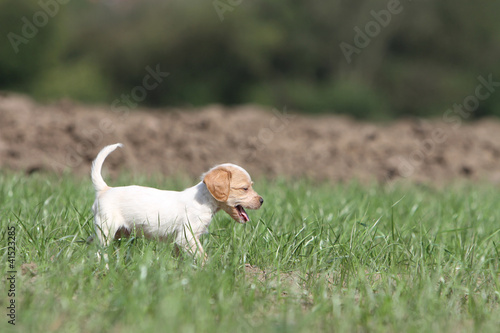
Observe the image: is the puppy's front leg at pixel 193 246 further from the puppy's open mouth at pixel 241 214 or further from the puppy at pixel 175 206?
the puppy's open mouth at pixel 241 214

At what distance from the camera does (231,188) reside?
3822mm

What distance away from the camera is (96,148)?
341 inches

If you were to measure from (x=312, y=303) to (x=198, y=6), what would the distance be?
21018mm

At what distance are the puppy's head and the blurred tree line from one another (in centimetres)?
1686

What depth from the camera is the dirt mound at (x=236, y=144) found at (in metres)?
8.76

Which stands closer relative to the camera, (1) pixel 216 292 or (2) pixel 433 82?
(1) pixel 216 292

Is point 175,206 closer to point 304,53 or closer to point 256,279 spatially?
point 256,279

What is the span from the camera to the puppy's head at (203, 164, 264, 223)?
3.76m

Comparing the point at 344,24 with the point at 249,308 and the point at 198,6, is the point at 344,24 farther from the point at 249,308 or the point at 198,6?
the point at 249,308

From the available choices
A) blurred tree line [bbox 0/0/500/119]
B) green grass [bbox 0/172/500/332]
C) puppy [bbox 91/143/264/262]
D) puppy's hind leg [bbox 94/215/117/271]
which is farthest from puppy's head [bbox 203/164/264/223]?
blurred tree line [bbox 0/0/500/119]

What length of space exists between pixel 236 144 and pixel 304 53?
13030mm

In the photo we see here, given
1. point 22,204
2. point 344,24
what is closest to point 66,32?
point 344,24

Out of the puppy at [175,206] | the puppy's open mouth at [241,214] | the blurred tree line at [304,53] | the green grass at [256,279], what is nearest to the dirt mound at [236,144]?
the green grass at [256,279]

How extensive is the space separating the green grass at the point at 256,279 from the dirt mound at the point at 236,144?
367 centimetres
